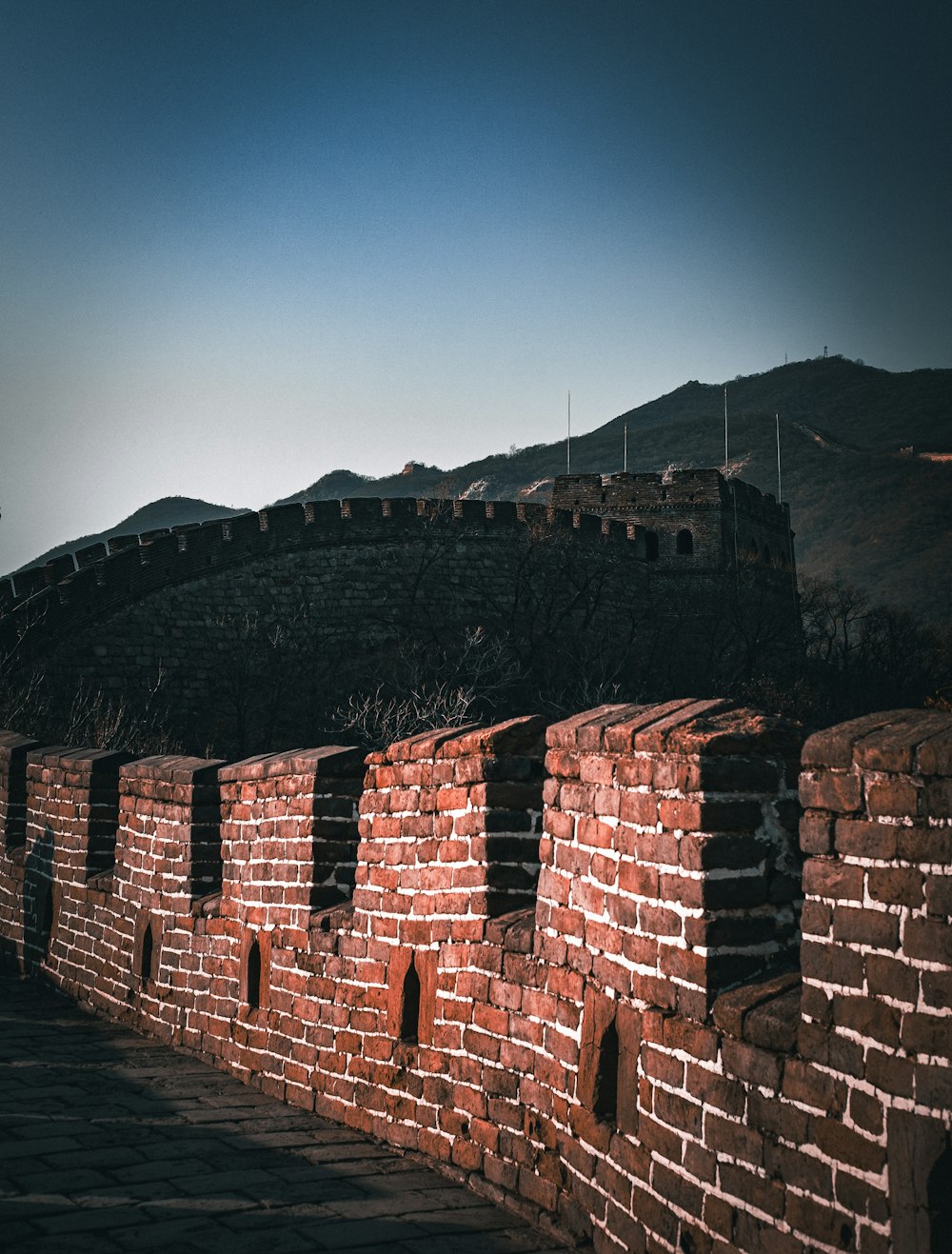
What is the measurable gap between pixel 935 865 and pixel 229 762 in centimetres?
448

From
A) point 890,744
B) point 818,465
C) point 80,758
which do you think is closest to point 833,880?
point 890,744

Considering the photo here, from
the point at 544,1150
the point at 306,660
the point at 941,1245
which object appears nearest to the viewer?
the point at 941,1245

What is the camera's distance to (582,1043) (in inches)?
145

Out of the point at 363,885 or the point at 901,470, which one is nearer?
the point at 363,885

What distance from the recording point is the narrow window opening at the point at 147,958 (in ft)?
22.2

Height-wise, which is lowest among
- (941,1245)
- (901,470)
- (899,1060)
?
(941,1245)

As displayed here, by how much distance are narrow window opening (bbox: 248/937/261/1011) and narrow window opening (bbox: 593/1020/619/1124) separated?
252cm

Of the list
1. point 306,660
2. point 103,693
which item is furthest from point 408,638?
point 103,693

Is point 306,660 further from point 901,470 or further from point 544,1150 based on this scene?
point 901,470

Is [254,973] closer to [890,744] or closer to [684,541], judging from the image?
[890,744]

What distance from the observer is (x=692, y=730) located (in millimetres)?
3277

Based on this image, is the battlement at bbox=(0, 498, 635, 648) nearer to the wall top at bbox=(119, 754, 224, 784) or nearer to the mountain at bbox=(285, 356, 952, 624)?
the mountain at bbox=(285, 356, 952, 624)

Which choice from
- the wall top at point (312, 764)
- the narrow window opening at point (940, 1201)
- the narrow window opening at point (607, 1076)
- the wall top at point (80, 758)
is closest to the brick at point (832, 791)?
the narrow window opening at point (940, 1201)

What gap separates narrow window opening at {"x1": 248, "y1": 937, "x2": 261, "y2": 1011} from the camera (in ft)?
19.0
